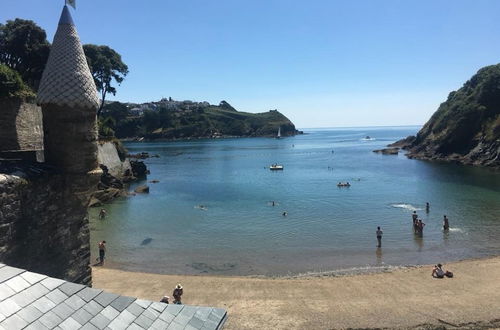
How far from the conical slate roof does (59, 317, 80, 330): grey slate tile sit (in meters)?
5.80

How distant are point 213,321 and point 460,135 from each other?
8775 cm

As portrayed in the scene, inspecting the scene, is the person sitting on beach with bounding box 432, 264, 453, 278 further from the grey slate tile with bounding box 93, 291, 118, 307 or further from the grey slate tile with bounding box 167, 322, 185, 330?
the grey slate tile with bounding box 93, 291, 118, 307

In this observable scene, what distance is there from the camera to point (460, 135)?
82125mm

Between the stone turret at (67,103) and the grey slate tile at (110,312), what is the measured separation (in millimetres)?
5096

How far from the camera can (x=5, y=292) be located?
212 inches

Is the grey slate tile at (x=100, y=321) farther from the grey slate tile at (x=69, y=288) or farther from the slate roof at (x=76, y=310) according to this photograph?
the grey slate tile at (x=69, y=288)

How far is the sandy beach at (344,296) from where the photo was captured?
1533 centimetres

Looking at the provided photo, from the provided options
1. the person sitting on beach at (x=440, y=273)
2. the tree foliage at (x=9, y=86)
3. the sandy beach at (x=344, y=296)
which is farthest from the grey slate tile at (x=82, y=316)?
the person sitting on beach at (x=440, y=273)

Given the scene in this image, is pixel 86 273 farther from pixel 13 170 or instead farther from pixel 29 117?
pixel 29 117

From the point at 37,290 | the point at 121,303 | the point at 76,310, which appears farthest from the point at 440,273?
the point at 37,290

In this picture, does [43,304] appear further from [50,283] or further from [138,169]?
[138,169]

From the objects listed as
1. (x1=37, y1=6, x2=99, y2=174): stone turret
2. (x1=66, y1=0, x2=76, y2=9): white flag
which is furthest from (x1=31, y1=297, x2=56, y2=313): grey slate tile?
(x1=66, y1=0, x2=76, y2=9): white flag

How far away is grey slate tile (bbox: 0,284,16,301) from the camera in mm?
5281

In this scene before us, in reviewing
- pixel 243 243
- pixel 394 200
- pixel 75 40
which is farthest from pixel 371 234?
pixel 75 40
